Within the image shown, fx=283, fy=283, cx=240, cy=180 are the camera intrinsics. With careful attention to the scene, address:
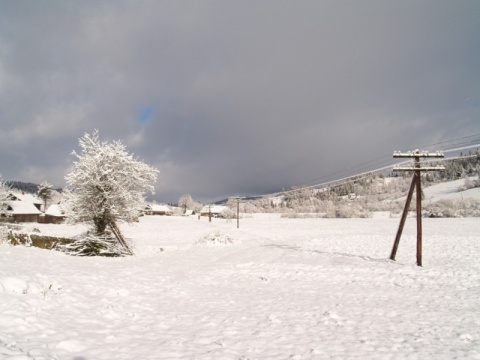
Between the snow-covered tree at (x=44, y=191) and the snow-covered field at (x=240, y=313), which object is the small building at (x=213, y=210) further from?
the snow-covered field at (x=240, y=313)

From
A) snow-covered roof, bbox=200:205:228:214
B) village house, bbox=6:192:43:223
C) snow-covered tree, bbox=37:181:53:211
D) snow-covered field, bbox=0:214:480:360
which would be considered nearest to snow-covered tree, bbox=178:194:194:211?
snow-covered roof, bbox=200:205:228:214

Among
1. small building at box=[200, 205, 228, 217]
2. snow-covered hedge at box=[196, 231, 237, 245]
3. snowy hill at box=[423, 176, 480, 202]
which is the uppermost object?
snowy hill at box=[423, 176, 480, 202]

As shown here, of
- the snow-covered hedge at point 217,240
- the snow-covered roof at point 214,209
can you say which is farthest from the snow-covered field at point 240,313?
the snow-covered roof at point 214,209

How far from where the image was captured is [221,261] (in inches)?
785

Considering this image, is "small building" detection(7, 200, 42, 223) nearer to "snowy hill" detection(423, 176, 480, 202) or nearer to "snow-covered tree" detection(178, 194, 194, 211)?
"snow-covered tree" detection(178, 194, 194, 211)

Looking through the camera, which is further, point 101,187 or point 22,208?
point 22,208

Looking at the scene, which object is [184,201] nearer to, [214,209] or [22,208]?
[214,209]

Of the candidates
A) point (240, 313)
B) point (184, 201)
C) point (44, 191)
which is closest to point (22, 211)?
point (44, 191)

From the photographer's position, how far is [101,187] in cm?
2127

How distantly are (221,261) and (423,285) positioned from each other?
471 inches

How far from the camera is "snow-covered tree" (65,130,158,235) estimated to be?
69.9ft

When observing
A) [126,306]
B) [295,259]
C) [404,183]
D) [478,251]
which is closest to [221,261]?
[295,259]

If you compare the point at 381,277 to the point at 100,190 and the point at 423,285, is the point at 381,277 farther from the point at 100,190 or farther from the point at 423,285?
the point at 100,190

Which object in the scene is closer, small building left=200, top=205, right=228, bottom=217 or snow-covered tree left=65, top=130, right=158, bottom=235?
snow-covered tree left=65, top=130, right=158, bottom=235
